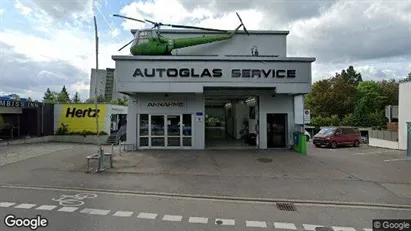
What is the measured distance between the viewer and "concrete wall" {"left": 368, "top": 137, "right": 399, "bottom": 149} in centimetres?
2575

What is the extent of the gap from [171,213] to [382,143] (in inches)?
1046

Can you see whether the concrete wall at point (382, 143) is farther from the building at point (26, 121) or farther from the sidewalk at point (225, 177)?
the building at point (26, 121)

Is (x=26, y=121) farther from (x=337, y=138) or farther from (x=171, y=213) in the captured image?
(x=337, y=138)

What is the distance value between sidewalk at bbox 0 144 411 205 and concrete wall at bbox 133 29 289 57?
780cm

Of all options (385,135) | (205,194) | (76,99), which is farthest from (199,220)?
(76,99)

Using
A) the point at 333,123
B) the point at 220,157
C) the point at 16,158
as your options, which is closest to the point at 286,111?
the point at 220,157

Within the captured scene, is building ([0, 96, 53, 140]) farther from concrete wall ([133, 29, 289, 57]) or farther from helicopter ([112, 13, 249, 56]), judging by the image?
concrete wall ([133, 29, 289, 57])

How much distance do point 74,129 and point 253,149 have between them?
17611 mm

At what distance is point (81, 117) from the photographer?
2848 cm

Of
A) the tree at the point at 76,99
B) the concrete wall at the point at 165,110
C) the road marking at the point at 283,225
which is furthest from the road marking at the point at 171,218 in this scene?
the tree at the point at 76,99

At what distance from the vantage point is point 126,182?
10203 millimetres

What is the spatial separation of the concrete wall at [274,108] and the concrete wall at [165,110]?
3671 millimetres

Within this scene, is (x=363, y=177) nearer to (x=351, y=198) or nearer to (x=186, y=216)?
(x=351, y=198)

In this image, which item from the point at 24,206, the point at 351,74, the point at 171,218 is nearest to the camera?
the point at 171,218
